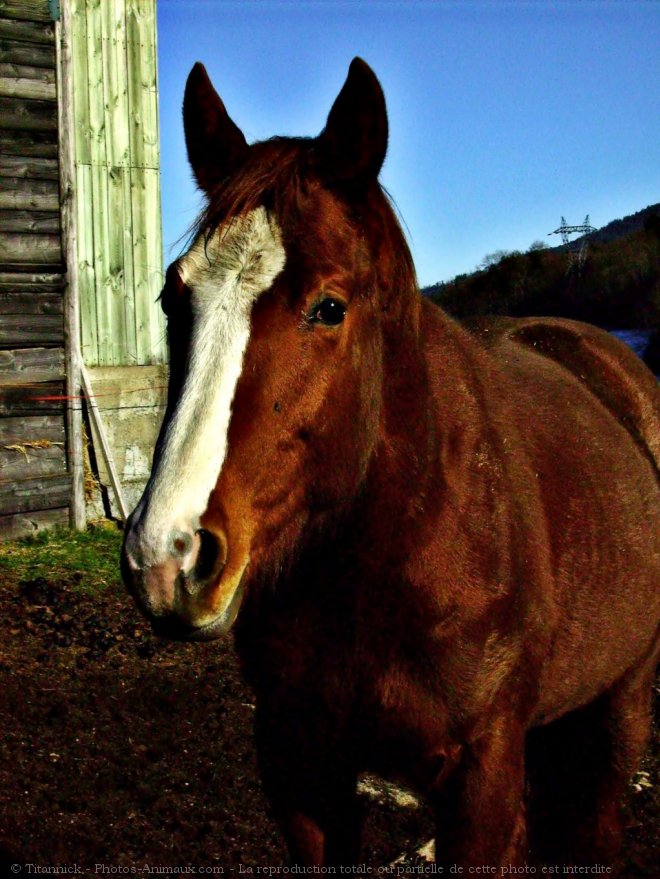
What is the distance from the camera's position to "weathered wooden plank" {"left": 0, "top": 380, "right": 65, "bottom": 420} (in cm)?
684

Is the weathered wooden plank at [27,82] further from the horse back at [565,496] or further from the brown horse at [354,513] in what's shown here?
the brown horse at [354,513]

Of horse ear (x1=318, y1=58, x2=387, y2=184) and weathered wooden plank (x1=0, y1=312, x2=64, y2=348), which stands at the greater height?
horse ear (x1=318, y1=58, x2=387, y2=184)

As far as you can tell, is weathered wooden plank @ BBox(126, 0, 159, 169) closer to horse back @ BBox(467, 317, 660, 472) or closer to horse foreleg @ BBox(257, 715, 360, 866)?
horse back @ BBox(467, 317, 660, 472)

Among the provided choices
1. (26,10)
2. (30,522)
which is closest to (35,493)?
(30,522)

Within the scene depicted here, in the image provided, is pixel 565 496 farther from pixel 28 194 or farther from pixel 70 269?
pixel 28 194

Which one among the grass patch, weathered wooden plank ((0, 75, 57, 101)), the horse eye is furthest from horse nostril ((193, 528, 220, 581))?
weathered wooden plank ((0, 75, 57, 101))

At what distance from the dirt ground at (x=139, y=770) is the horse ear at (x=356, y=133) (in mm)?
2406

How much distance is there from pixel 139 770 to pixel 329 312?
8.78 ft

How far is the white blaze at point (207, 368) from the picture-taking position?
5.05 ft

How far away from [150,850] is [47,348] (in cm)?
472

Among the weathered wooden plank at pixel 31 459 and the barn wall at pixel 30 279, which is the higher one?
the barn wall at pixel 30 279

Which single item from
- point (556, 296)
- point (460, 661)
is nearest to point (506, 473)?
point (460, 661)

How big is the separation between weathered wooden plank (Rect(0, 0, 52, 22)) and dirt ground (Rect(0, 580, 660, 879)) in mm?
4596

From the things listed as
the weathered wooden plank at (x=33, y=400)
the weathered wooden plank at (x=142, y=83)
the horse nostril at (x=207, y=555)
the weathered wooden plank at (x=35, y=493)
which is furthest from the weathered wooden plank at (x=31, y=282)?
the horse nostril at (x=207, y=555)
